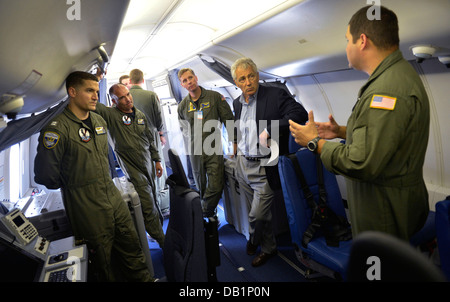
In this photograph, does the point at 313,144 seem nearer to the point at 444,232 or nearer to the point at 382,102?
the point at 382,102

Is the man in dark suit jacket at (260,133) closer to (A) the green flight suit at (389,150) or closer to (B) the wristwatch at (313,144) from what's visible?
(B) the wristwatch at (313,144)

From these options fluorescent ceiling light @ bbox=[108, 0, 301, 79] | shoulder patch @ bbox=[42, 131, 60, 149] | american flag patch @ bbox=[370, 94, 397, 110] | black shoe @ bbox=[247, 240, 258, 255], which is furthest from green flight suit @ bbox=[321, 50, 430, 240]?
shoulder patch @ bbox=[42, 131, 60, 149]

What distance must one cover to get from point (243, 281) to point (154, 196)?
4.98 feet

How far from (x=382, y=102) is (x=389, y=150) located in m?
0.23

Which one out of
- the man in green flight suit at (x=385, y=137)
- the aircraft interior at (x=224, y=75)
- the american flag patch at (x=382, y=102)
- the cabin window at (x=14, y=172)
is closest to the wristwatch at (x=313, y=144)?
the man in green flight suit at (x=385, y=137)

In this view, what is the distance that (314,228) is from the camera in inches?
85.1

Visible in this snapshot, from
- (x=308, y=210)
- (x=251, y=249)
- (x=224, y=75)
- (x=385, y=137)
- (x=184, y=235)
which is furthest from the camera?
(x=224, y=75)

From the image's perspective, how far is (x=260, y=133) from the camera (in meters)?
2.62

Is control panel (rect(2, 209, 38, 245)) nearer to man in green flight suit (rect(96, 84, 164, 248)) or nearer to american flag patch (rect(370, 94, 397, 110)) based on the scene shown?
man in green flight suit (rect(96, 84, 164, 248))

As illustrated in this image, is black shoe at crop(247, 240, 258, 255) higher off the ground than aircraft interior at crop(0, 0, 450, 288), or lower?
lower

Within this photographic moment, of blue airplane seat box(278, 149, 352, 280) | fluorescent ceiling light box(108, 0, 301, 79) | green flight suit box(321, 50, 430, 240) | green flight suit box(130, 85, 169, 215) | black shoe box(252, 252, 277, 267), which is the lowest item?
black shoe box(252, 252, 277, 267)

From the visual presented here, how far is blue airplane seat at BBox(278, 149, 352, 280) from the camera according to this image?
203 cm

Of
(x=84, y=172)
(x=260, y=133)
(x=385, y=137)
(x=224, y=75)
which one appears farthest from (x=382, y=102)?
(x=224, y=75)

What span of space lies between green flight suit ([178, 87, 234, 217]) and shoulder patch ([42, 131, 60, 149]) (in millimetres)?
1695
